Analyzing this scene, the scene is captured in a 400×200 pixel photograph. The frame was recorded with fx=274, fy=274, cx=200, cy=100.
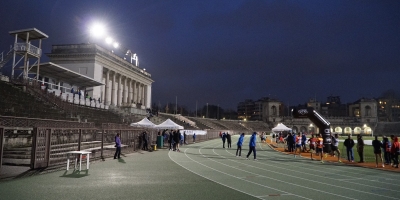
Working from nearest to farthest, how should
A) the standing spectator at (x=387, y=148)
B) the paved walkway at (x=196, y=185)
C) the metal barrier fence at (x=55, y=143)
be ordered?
the paved walkway at (x=196, y=185)
the metal barrier fence at (x=55, y=143)
the standing spectator at (x=387, y=148)

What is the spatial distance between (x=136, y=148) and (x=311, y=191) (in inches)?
737

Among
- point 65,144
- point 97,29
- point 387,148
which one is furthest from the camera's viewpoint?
point 97,29

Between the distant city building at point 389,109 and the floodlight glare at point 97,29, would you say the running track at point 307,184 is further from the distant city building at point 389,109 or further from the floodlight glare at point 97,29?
the distant city building at point 389,109

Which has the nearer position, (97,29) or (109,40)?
(97,29)

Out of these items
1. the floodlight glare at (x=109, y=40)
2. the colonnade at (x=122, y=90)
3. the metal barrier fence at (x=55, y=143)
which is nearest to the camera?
the metal barrier fence at (x=55, y=143)

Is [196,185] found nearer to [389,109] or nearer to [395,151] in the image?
[395,151]

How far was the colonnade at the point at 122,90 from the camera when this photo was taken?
60888 millimetres

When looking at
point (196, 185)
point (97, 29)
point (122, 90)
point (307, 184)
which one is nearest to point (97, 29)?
point (97, 29)

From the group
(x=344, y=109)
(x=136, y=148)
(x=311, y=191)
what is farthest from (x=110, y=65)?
(x=344, y=109)

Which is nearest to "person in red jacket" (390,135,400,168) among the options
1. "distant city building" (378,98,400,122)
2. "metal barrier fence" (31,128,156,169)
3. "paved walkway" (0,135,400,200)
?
"paved walkway" (0,135,400,200)

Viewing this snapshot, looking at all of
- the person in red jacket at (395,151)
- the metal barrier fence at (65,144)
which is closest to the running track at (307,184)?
the person in red jacket at (395,151)

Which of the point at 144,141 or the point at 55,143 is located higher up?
the point at 55,143

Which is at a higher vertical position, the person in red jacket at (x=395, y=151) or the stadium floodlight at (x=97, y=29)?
the stadium floodlight at (x=97, y=29)

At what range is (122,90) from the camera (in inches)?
2702
